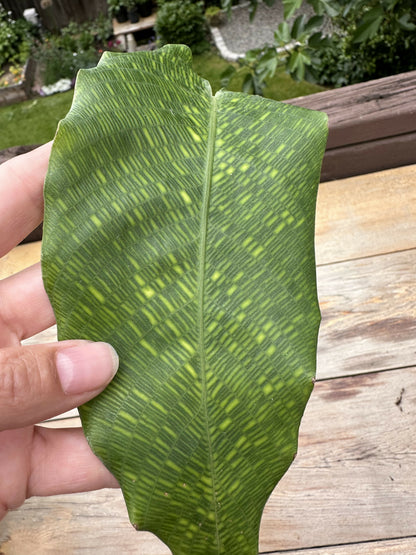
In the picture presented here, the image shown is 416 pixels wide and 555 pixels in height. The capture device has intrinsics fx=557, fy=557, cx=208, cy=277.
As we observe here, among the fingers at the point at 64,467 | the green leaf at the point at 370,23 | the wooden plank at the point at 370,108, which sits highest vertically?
the green leaf at the point at 370,23

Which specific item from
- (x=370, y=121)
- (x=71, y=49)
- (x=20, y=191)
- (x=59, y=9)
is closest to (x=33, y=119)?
(x=71, y=49)

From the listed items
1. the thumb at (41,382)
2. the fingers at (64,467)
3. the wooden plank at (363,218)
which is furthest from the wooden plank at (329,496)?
the thumb at (41,382)

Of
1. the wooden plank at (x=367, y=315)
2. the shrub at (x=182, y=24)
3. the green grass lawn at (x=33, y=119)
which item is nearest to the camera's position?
the wooden plank at (x=367, y=315)

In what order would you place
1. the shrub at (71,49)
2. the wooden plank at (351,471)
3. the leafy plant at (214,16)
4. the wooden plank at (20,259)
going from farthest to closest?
the leafy plant at (214,16) → the shrub at (71,49) → the wooden plank at (20,259) → the wooden plank at (351,471)

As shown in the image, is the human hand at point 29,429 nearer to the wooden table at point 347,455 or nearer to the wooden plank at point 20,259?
the wooden table at point 347,455

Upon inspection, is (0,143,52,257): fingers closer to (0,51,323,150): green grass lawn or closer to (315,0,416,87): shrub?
(315,0,416,87): shrub

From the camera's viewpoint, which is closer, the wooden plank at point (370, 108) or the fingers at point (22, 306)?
the fingers at point (22, 306)

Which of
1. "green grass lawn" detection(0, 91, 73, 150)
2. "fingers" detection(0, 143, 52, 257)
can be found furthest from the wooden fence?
"fingers" detection(0, 143, 52, 257)
